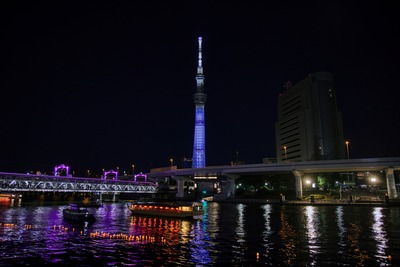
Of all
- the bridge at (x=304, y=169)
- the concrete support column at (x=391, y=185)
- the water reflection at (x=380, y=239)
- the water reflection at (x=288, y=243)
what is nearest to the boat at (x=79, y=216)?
the water reflection at (x=288, y=243)

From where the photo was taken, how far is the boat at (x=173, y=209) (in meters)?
53.7

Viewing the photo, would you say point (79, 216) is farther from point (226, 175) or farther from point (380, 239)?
point (226, 175)

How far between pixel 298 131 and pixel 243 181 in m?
70.9

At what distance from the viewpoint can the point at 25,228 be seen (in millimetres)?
38781

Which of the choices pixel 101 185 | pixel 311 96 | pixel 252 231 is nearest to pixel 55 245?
pixel 252 231

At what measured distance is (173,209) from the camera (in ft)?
185

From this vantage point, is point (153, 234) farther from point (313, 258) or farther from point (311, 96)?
point (311, 96)

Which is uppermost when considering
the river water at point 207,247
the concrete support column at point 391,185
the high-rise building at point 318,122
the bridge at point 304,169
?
the high-rise building at point 318,122

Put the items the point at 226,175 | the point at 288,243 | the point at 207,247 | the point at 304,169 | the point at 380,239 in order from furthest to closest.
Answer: the point at 226,175 → the point at 304,169 → the point at 380,239 → the point at 288,243 → the point at 207,247

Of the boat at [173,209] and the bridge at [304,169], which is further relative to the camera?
the bridge at [304,169]

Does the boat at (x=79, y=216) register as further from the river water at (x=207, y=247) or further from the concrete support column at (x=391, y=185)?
the concrete support column at (x=391, y=185)

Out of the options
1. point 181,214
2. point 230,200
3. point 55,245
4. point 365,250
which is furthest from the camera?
point 230,200

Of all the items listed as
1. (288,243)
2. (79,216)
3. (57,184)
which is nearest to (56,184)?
(57,184)

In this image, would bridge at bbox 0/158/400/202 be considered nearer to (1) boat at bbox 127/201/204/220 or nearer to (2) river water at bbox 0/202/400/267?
(1) boat at bbox 127/201/204/220
